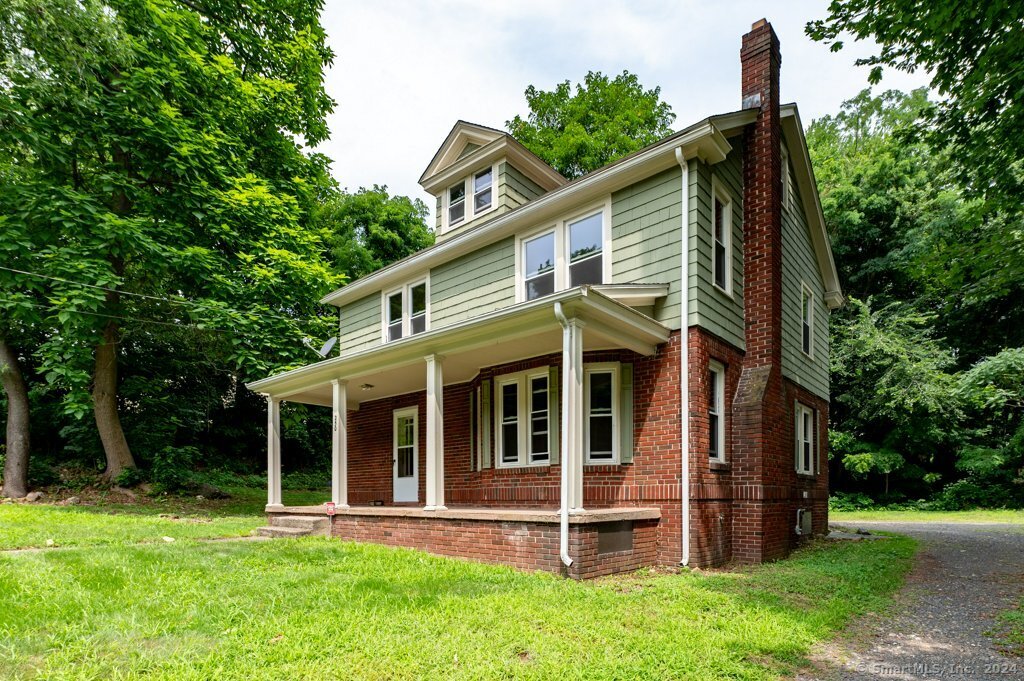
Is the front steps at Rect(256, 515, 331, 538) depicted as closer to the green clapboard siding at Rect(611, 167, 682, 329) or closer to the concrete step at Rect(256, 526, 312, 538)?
the concrete step at Rect(256, 526, 312, 538)

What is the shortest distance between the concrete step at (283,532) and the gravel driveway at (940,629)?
8.31 m

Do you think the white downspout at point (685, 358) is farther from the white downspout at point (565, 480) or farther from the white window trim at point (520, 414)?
the white window trim at point (520, 414)

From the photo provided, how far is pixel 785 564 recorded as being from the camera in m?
8.55

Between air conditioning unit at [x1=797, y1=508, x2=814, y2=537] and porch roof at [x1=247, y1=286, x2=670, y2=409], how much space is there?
15.7 ft

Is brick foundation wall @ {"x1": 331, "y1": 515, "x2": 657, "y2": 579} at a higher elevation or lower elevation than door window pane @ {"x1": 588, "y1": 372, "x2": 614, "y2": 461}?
lower

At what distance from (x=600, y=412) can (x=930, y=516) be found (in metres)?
16.9

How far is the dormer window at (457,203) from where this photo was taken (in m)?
14.2

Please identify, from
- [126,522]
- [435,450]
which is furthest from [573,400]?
[126,522]

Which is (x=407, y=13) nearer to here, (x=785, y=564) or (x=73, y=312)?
(x=73, y=312)

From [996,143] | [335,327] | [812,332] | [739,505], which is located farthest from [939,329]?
[335,327]

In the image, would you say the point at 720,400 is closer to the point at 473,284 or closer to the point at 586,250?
the point at 586,250

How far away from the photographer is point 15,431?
585 inches

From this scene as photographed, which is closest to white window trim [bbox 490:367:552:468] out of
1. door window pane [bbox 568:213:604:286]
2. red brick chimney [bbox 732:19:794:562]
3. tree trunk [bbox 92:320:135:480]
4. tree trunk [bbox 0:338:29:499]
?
door window pane [bbox 568:213:604:286]

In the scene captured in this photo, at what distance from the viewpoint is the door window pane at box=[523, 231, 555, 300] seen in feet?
34.5
